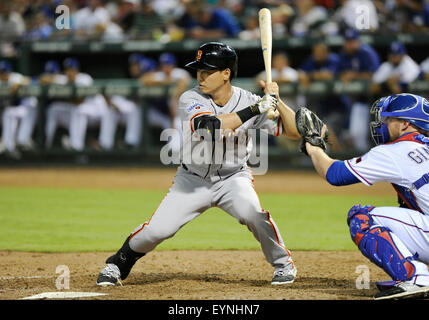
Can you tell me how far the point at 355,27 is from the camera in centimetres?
1175

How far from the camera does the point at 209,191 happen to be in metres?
4.57

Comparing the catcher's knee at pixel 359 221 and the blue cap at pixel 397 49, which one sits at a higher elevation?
the blue cap at pixel 397 49

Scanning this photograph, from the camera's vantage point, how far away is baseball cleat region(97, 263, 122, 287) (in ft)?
14.5

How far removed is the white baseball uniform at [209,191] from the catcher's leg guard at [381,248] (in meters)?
0.72

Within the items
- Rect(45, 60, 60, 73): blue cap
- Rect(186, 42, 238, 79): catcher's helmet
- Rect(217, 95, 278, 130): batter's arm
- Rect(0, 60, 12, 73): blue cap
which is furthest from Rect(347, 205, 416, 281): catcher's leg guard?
Rect(0, 60, 12, 73): blue cap

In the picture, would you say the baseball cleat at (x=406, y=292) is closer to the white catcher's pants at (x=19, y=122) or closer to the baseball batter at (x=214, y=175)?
the baseball batter at (x=214, y=175)

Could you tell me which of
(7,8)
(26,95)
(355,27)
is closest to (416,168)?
(355,27)

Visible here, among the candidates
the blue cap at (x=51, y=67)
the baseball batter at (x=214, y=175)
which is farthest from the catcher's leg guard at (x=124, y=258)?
the blue cap at (x=51, y=67)

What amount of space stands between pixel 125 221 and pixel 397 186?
4300 mm

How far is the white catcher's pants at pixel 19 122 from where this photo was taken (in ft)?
43.3

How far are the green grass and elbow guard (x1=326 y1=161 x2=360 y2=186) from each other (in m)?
2.43

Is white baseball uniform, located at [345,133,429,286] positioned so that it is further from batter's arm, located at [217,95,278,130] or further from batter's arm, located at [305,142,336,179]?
batter's arm, located at [217,95,278,130]
